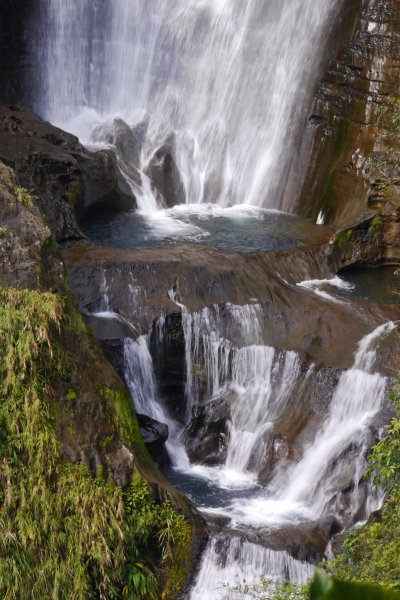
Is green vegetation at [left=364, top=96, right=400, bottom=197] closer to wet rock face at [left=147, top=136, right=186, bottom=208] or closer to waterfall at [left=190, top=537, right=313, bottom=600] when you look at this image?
wet rock face at [left=147, top=136, right=186, bottom=208]

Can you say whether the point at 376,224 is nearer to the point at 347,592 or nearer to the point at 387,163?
the point at 387,163

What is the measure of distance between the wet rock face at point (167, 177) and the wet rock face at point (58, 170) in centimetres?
127

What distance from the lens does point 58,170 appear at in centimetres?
1499

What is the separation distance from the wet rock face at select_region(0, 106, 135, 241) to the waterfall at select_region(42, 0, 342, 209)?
1548mm

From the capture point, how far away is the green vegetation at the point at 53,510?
7.31 m

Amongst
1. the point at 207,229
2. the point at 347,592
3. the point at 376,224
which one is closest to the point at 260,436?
the point at 207,229

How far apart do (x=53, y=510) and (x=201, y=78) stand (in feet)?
51.8

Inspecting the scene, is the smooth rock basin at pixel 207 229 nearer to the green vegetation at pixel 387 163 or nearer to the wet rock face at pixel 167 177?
the wet rock face at pixel 167 177

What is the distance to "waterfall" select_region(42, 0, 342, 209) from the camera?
62.1 ft

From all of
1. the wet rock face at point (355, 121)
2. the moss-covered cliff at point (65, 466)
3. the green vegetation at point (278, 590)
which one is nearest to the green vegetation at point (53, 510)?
the moss-covered cliff at point (65, 466)

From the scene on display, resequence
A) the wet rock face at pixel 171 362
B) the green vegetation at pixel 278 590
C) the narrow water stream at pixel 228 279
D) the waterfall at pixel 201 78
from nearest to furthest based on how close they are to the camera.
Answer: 1. the green vegetation at pixel 278 590
2. the narrow water stream at pixel 228 279
3. the wet rock face at pixel 171 362
4. the waterfall at pixel 201 78

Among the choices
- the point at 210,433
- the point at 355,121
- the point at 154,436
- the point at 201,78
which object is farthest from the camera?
the point at 201,78

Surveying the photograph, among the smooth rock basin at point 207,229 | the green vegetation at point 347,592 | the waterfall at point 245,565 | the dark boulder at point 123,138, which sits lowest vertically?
the waterfall at point 245,565

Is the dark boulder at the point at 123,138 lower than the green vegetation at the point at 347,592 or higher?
higher
